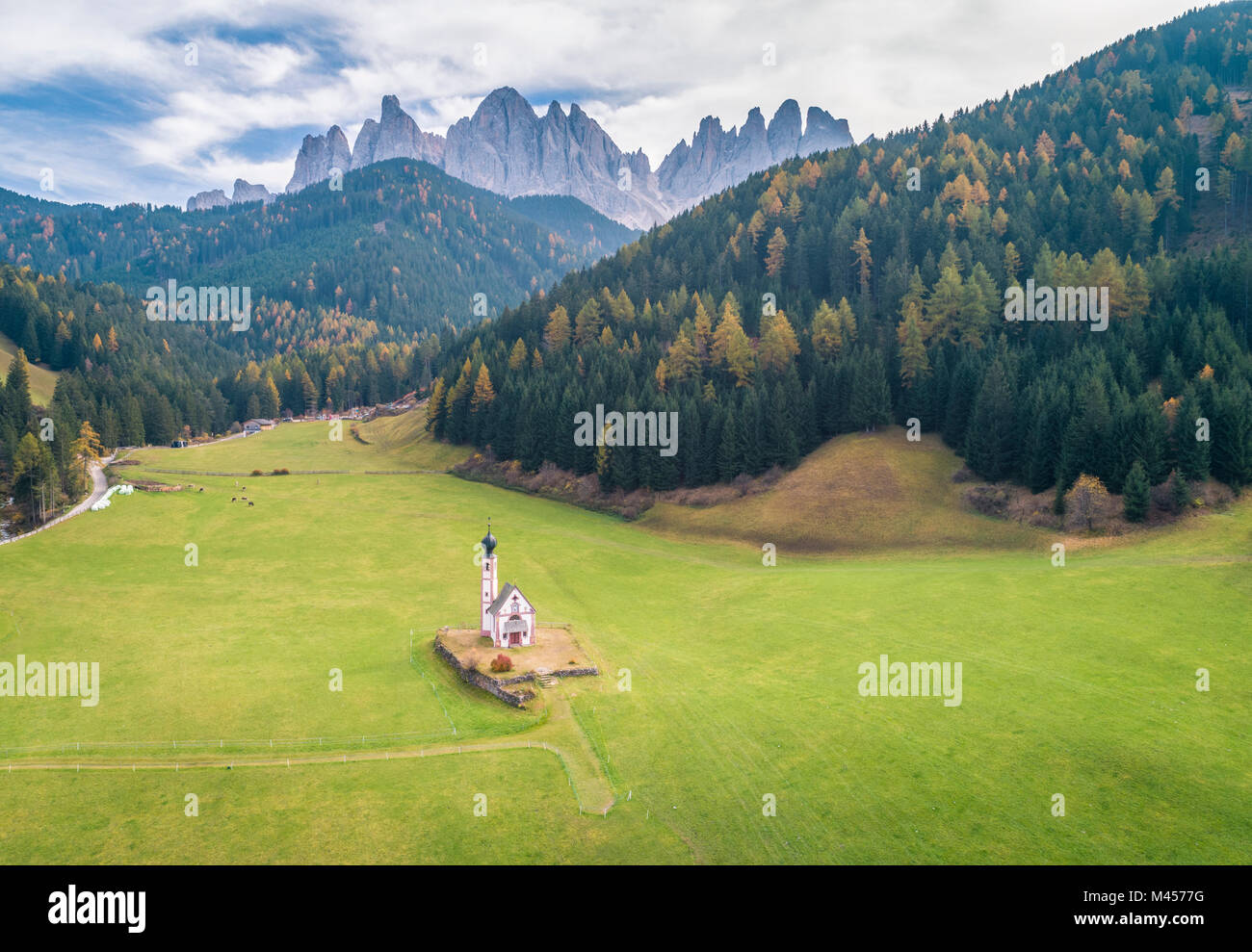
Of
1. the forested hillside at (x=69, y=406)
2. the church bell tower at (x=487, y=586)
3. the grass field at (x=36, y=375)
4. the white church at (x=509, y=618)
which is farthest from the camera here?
the grass field at (x=36, y=375)

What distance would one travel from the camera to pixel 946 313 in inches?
4459

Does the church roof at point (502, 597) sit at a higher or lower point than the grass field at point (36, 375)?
lower

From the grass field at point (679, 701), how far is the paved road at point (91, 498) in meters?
4.89

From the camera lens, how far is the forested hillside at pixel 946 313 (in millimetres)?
85125

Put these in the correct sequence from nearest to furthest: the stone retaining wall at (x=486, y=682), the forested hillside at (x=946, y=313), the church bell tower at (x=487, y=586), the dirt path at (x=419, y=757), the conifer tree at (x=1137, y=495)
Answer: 1. the dirt path at (x=419, y=757)
2. the stone retaining wall at (x=486, y=682)
3. the church bell tower at (x=487, y=586)
4. the conifer tree at (x=1137, y=495)
5. the forested hillside at (x=946, y=313)

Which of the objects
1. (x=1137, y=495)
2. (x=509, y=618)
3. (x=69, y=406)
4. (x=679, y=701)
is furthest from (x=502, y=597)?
(x=69, y=406)

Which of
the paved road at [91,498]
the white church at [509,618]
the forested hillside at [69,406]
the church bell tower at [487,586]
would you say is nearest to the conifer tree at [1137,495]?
the white church at [509,618]

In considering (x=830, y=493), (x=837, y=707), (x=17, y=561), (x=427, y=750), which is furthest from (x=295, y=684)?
(x=830, y=493)

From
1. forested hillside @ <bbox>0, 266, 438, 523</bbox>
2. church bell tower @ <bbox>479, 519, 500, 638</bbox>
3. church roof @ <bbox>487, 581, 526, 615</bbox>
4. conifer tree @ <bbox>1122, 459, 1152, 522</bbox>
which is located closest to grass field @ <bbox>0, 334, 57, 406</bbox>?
forested hillside @ <bbox>0, 266, 438, 523</bbox>

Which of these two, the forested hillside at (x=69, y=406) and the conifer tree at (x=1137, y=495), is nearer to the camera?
the conifer tree at (x=1137, y=495)

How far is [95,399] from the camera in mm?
155750

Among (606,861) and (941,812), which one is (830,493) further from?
(606,861)

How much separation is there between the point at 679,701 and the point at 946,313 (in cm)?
9126

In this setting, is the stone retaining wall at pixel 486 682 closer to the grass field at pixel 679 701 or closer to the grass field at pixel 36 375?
the grass field at pixel 679 701
